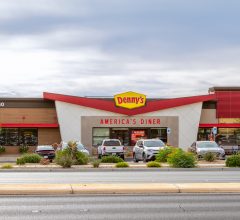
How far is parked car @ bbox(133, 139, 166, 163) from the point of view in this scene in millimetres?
39125

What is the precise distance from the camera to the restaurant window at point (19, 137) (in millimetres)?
59719

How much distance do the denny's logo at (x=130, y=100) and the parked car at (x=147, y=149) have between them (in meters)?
18.9

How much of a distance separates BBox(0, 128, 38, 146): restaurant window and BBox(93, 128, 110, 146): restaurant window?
613 cm

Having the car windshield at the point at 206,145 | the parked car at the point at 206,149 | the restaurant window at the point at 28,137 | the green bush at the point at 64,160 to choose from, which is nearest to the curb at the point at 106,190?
the green bush at the point at 64,160

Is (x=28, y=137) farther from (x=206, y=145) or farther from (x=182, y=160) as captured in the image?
(x=182, y=160)

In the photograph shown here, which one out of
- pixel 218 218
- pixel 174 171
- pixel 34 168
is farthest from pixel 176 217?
pixel 34 168

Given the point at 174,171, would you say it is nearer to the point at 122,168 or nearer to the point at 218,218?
the point at 122,168

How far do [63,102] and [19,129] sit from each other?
5390 mm

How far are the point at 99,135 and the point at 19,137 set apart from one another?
8316 millimetres

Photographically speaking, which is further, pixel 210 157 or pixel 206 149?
pixel 206 149

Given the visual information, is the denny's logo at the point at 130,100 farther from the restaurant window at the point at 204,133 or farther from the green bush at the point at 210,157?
the green bush at the point at 210,157

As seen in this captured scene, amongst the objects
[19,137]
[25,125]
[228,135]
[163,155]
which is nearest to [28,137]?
[19,137]

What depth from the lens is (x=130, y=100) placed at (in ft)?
199

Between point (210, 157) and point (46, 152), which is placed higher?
point (46, 152)
